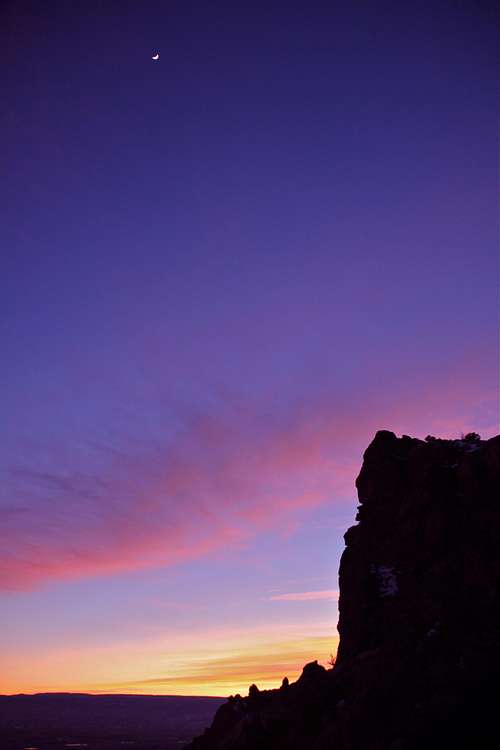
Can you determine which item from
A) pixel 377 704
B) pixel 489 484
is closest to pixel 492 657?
pixel 377 704

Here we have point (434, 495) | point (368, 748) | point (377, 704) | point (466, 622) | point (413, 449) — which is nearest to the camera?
point (368, 748)

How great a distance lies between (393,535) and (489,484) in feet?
23.4

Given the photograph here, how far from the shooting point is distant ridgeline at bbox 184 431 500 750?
26.0 m

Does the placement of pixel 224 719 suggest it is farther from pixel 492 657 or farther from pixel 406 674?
pixel 492 657

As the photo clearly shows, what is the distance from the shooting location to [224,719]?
43.3 m

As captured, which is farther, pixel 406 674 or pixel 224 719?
pixel 224 719

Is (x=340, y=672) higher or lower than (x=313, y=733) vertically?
higher

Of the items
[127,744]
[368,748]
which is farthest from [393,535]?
[127,744]

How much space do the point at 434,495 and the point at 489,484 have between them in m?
3.52

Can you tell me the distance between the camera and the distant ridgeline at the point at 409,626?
26.0 metres

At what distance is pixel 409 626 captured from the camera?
34.2 meters

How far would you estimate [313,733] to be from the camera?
110 feet

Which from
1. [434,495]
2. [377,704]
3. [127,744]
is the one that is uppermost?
[434,495]

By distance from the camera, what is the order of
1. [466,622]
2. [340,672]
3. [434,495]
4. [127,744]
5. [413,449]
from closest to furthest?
[466,622] < [340,672] < [434,495] < [413,449] < [127,744]
